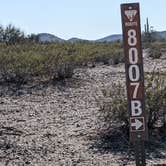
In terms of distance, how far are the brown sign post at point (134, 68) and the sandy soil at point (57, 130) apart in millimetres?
2110

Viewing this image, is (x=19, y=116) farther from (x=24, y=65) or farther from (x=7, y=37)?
(x=7, y=37)

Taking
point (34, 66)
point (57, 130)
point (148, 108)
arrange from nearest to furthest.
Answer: point (148, 108) < point (57, 130) < point (34, 66)

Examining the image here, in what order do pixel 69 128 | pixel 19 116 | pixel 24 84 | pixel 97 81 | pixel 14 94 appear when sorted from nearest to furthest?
pixel 69 128 → pixel 19 116 → pixel 14 94 → pixel 24 84 → pixel 97 81

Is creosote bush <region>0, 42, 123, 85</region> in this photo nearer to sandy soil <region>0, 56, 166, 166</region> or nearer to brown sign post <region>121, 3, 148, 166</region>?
sandy soil <region>0, 56, 166, 166</region>

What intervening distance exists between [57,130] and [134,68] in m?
4.22

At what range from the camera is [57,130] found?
10008 millimetres

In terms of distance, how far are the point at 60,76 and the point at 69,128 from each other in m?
5.10

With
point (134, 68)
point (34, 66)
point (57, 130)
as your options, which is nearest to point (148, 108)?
point (57, 130)

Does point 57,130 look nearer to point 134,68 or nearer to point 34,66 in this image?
point 134,68

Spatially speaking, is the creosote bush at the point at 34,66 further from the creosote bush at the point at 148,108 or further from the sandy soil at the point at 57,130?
the creosote bush at the point at 148,108

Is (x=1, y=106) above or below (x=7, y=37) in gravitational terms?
below

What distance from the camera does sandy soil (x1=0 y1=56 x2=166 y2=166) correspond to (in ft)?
26.9

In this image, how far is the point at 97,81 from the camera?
15.6 meters

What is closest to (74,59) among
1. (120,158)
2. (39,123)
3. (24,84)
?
(24,84)
